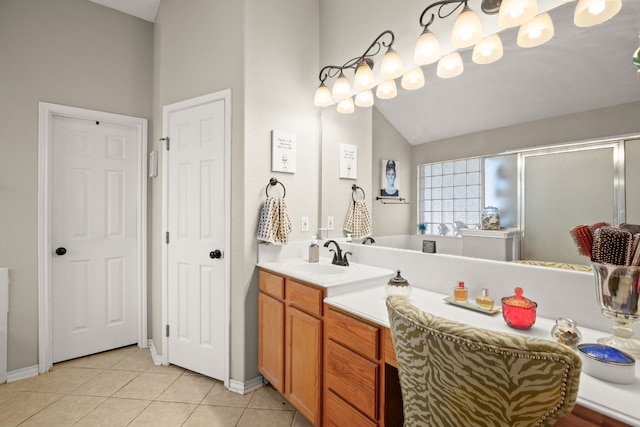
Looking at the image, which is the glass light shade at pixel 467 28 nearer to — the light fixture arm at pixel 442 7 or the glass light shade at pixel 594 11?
the light fixture arm at pixel 442 7

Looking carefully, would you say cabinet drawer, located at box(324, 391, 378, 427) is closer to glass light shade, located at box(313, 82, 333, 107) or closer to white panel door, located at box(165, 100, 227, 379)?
white panel door, located at box(165, 100, 227, 379)

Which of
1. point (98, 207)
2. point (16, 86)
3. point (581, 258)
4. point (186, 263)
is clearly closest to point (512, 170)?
point (581, 258)

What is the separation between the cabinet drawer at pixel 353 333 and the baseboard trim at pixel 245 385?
1064 mm

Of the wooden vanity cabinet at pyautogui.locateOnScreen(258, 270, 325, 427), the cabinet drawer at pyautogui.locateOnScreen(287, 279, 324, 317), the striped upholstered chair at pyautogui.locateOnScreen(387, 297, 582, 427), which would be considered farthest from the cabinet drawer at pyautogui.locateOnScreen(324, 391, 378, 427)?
the striped upholstered chair at pyautogui.locateOnScreen(387, 297, 582, 427)

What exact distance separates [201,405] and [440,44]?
2.70 metres

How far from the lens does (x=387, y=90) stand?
203 centimetres

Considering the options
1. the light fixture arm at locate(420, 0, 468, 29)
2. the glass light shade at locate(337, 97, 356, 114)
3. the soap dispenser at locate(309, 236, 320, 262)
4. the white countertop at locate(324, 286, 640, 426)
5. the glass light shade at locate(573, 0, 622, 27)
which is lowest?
the white countertop at locate(324, 286, 640, 426)

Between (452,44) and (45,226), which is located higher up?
(452,44)

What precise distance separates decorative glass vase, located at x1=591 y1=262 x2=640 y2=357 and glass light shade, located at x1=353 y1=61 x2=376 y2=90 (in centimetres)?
161

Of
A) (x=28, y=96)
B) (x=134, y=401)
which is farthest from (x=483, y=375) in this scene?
(x=28, y=96)

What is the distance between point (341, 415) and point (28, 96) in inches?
127

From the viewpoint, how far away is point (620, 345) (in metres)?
0.93

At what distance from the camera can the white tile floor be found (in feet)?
6.18

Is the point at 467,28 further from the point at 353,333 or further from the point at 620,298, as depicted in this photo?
the point at 353,333
